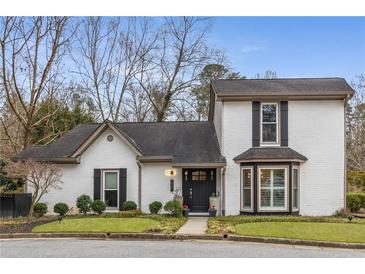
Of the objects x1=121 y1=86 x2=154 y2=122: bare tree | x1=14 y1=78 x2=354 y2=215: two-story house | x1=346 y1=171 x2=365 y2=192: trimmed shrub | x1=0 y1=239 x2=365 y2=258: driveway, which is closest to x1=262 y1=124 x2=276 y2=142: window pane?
x1=14 y1=78 x2=354 y2=215: two-story house

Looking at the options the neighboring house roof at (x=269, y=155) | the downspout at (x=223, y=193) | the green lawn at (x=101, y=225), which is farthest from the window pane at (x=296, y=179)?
the green lawn at (x=101, y=225)

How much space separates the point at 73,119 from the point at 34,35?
19.9ft

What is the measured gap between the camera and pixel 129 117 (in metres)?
35.6

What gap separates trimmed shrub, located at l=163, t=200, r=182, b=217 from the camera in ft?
57.5

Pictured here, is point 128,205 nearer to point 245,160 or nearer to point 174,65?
point 245,160

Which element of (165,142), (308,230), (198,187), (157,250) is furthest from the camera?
(165,142)

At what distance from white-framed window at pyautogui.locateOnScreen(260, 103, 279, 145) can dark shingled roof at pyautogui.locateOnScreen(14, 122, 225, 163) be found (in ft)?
6.91

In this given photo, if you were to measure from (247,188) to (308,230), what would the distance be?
4.82 m

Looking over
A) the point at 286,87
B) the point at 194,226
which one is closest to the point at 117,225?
the point at 194,226

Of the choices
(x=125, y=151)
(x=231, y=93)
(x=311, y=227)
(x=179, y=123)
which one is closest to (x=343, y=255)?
(x=311, y=227)

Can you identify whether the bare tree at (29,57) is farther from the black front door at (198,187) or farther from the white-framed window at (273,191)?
the white-framed window at (273,191)

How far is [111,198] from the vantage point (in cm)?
1956

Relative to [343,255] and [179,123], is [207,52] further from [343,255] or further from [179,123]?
[343,255]

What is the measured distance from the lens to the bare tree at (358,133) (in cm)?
3331
